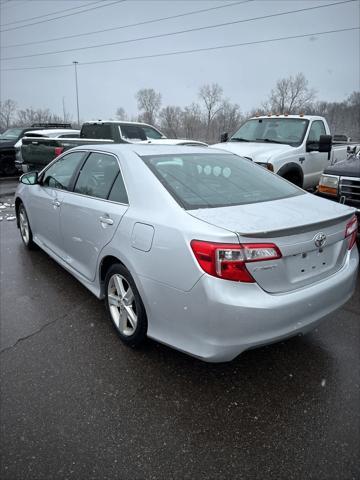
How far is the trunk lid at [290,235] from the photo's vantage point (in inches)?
81.7

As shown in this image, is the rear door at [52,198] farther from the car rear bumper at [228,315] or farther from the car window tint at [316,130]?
the car window tint at [316,130]

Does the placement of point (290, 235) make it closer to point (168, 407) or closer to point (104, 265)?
point (168, 407)

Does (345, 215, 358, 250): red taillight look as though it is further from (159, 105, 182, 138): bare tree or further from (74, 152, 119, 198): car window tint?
(159, 105, 182, 138): bare tree

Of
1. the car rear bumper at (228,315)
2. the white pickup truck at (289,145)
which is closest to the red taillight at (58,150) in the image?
the white pickup truck at (289,145)

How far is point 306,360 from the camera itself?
2.76m

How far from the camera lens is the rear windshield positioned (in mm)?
2553

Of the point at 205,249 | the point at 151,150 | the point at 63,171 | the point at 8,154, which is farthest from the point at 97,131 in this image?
the point at 205,249

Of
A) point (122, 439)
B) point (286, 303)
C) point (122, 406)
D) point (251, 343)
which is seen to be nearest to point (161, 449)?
point (122, 439)

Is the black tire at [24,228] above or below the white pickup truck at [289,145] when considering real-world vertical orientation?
below

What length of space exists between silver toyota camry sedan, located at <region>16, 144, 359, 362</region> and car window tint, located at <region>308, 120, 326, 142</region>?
4.56 metres

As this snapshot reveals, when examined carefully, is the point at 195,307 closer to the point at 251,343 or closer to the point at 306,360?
the point at 251,343

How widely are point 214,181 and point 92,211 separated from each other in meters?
1.12

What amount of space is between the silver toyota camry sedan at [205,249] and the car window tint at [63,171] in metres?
0.37

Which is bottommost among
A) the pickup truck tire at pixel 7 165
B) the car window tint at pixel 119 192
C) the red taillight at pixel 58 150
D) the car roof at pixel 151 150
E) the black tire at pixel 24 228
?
the black tire at pixel 24 228
